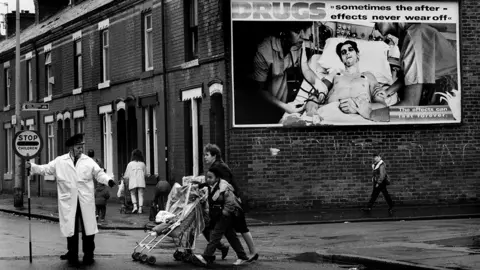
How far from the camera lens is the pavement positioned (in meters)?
13.6

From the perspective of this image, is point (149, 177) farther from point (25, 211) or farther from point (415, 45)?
point (415, 45)

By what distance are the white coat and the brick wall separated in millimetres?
11036

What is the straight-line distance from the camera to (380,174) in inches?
969

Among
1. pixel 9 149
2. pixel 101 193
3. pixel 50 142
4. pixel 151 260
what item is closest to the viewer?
pixel 151 260

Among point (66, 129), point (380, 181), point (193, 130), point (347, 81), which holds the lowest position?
point (380, 181)

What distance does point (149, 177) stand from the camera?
101 ft

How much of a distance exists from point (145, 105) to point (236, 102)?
671cm

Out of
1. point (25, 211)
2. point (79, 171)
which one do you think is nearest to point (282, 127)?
point (25, 211)

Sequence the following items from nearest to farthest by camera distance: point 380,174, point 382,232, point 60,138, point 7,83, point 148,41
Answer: point 382,232, point 380,174, point 148,41, point 60,138, point 7,83

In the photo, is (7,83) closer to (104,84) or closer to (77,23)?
(77,23)

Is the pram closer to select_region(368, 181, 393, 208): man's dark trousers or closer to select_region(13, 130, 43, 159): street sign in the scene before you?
select_region(13, 130, 43, 159): street sign

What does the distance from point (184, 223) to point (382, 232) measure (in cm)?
622

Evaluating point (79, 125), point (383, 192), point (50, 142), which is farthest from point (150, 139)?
point (50, 142)

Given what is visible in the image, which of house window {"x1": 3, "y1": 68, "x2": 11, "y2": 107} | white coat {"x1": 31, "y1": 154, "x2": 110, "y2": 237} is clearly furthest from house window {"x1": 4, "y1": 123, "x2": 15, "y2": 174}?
→ white coat {"x1": 31, "y1": 154, "x2": 110, "y2": 237}
